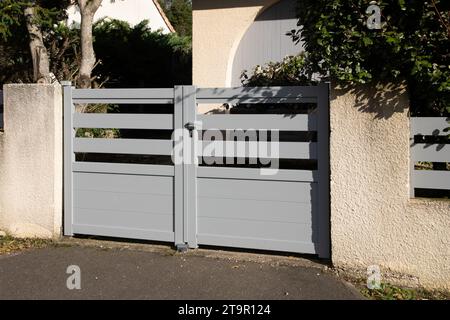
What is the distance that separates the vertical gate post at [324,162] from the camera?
4.64m

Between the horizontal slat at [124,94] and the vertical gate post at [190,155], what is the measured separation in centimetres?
20

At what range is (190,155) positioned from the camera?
505 cm

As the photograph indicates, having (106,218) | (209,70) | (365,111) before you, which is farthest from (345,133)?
(209,70)

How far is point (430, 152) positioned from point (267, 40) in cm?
532

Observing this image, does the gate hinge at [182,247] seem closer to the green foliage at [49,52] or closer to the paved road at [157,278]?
the paved road at [157,278]

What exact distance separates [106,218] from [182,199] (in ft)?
2.95

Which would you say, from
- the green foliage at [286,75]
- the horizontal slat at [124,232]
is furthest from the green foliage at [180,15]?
the horizontal slat at [124,232]

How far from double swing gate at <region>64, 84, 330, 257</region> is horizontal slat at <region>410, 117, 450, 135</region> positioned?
0.74 meters

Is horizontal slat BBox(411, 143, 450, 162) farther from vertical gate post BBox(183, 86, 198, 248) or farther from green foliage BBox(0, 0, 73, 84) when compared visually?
green foliage BBox(0, 0, 73, 84)

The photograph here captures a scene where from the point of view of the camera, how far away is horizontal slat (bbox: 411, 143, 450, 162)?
4230mm

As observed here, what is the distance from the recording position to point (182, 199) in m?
5.09

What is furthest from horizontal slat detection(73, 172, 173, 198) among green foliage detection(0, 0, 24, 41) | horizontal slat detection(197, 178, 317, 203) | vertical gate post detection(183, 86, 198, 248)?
green foliage detection(0, 0, 24, 41)
